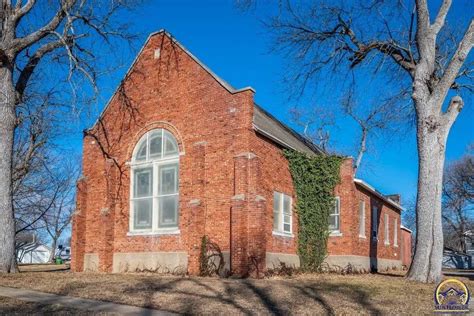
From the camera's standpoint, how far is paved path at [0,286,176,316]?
8.76 metres

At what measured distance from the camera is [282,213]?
18.8 m

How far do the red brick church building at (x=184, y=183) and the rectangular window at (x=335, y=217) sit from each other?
0.04 metres

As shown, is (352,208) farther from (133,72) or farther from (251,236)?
(133,72)

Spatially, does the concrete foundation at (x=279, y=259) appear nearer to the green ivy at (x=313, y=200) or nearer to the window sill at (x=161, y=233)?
the green ivy at (x=313, y=200)

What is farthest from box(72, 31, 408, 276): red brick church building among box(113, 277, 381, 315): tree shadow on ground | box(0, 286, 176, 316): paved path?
box(0, 286, 176, 316): paved path

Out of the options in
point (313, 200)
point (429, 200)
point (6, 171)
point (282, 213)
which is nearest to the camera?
point (429, 200)

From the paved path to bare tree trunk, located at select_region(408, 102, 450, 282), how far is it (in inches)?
393

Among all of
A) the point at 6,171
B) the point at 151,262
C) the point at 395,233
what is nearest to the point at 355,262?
the point at 151,262

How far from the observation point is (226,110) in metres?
17.4

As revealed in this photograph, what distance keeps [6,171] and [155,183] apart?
207 inches

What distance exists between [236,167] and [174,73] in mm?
4983

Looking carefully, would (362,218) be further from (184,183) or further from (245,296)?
(245,296)

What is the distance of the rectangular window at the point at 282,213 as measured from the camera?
1841cm

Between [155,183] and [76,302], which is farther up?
[155,183]
